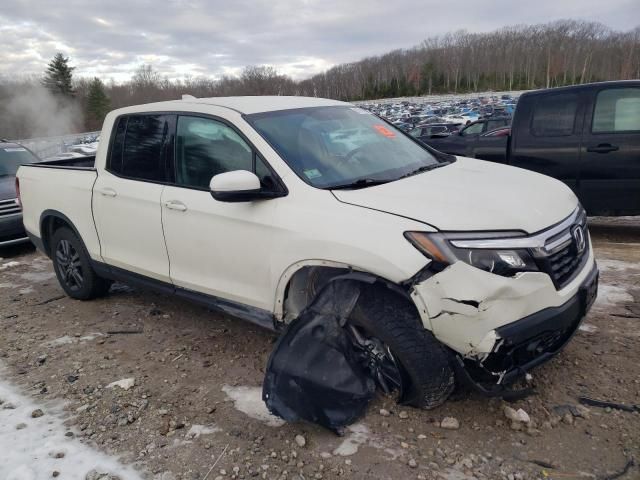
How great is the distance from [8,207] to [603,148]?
764cm

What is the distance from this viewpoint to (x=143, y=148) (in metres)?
4.01

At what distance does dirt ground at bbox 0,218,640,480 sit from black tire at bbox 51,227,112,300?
1.33ft

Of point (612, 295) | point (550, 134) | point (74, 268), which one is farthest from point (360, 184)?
point (550, 134)

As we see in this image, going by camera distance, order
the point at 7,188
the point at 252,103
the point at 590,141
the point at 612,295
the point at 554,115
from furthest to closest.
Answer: the point at 7,188, the point at 554,115, the point at 590,141, the point at 612,295, the point at 252,103

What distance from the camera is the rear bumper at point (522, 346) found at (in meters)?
2.43

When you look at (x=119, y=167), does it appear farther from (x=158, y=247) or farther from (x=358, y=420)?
(x=358, y=420)

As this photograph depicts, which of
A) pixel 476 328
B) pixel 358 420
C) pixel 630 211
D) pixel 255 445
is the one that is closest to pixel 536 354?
pixel 476 328

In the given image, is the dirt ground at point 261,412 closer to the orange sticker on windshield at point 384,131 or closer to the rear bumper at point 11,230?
the orange sticker on windshield at point 384,131

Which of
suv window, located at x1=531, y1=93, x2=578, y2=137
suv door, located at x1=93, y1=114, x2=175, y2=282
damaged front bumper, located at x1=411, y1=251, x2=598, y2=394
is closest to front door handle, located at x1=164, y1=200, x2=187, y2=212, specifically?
suv door, located at x1=93, y1=114, x2=175, y2=282

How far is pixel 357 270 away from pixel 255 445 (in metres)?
1.06

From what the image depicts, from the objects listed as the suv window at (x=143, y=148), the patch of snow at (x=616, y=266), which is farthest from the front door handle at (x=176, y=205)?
the patch of snow at (x=616, y=266)

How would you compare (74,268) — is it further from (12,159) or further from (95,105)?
(95,105)

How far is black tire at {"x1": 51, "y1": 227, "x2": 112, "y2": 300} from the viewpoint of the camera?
4.74 metres

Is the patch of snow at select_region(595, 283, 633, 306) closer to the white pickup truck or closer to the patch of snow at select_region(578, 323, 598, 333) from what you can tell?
the patch of snow at select_region(578, 323, 598, 333)
